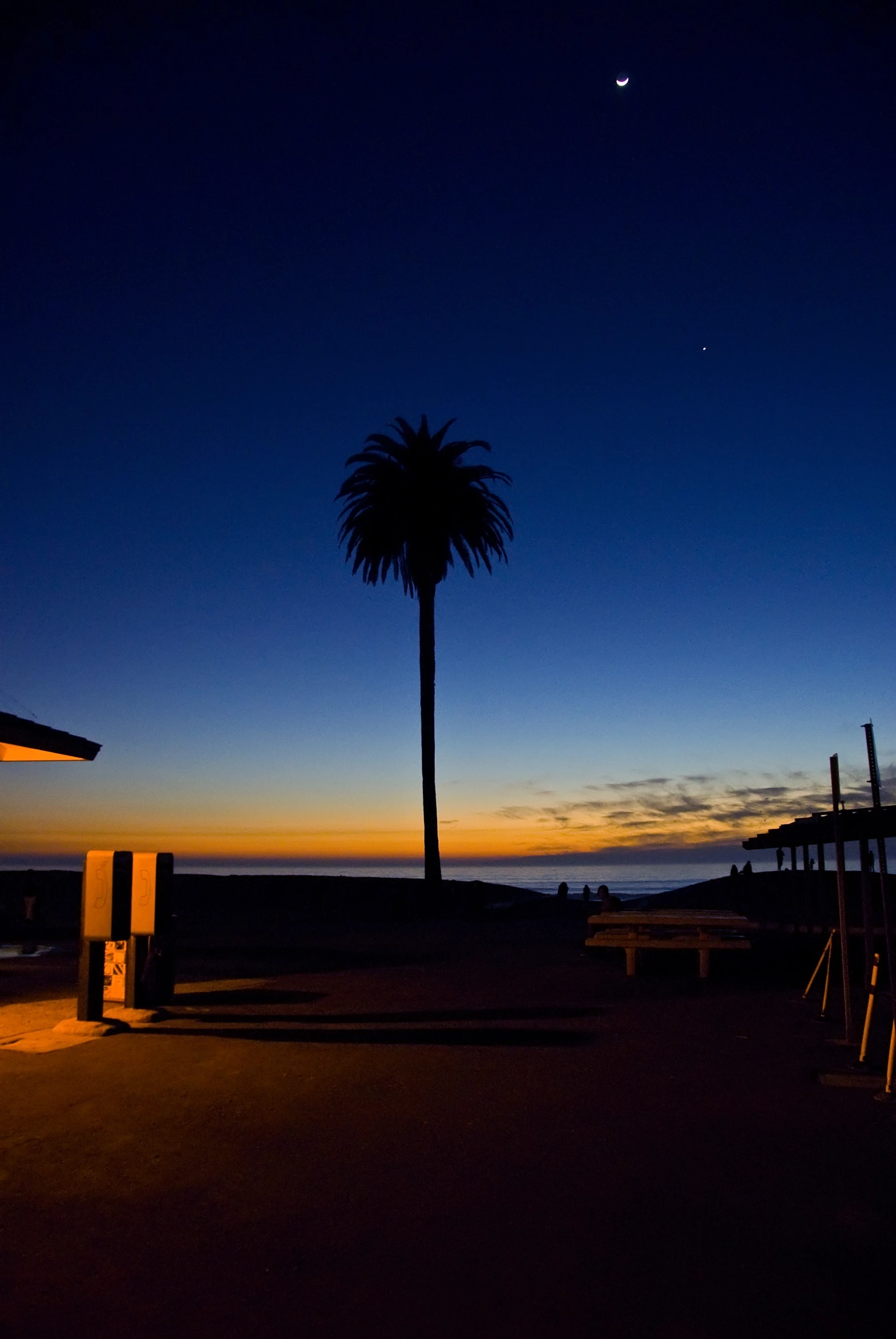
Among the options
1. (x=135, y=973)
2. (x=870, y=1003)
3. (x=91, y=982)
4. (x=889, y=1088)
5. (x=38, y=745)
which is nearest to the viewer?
(x=889, y=1088)

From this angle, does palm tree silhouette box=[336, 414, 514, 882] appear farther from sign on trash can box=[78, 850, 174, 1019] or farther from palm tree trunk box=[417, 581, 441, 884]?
sign on trash can box=[78, 850, 174, 1019]

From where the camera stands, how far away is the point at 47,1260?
431 cm

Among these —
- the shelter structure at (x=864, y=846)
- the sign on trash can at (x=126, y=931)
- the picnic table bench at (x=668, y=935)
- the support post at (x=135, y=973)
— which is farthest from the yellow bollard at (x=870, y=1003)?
the support post at (x=135, y=973)

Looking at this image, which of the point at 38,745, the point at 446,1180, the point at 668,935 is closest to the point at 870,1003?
the point at 446,1180

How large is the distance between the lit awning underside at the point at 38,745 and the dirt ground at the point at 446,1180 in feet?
11.2

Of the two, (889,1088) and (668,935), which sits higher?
(668,935)

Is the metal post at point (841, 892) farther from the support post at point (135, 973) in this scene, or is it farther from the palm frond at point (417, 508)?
the palm frond at point (417, 508)

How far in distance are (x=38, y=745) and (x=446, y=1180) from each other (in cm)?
917

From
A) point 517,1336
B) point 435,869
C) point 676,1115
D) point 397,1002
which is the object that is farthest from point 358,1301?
point 435,869

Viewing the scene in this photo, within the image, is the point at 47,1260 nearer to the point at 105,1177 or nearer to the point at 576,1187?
the point at 105,1177

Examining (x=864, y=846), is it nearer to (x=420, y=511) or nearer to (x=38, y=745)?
(x=38, y=745)

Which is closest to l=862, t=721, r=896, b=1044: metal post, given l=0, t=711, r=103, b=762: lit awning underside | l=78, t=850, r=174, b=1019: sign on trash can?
l=78, t=850, r=174, b=1019: sign on trash can

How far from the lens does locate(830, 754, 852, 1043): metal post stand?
892cm

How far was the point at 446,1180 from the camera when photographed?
5281 millimetres
